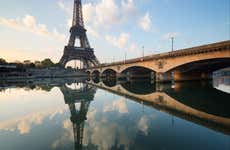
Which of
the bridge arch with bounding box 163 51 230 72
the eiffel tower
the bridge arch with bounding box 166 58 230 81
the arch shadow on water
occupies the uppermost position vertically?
the eiffel tower

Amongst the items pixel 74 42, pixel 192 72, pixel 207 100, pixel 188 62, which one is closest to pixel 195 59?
pixel 188 62

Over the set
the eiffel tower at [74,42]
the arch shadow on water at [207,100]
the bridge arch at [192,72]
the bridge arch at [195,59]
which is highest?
the eiffel tower at [74,42]

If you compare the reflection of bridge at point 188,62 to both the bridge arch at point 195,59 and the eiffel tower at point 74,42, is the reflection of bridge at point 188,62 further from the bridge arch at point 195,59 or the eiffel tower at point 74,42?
the eiffel tower at point 74,42

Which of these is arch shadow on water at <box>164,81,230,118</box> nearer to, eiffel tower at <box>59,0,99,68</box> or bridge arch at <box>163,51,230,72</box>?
bridge arch at <box>163,51,230,72</box>

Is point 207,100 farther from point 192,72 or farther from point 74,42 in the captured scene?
point 74,42

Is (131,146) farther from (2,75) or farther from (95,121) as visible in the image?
(2,75)

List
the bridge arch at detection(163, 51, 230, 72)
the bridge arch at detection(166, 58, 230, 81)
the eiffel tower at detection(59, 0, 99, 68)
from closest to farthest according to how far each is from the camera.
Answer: the bridge arch at detection(163, 51, 230, 72) → the bridge arch at detection(166, 58, 230, 81) → the eiffel tower at detection(59, 0, 99, 68)

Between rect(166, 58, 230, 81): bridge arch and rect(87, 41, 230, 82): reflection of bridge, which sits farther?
rect(166, 58, 230, 81): bridge arch

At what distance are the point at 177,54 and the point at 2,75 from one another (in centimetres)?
5551

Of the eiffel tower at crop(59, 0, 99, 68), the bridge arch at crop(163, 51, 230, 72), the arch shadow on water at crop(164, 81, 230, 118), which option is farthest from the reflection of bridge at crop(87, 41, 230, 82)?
the eiffel tower at crop(59, 0, 99, 68)

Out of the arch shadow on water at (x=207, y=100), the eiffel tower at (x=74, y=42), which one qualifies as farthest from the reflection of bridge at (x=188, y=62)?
the eiffel tower at (x=74, y=42)

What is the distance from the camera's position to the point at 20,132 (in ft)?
22.9

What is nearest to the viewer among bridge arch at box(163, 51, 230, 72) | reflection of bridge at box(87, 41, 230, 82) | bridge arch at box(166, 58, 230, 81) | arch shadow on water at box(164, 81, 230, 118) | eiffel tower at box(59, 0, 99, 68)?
arch shadow on water at box(164, 81, 230, 118)

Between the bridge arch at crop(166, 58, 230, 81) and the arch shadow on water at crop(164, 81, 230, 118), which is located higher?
the bridge arch at crop(166, 58, 230, 81)
